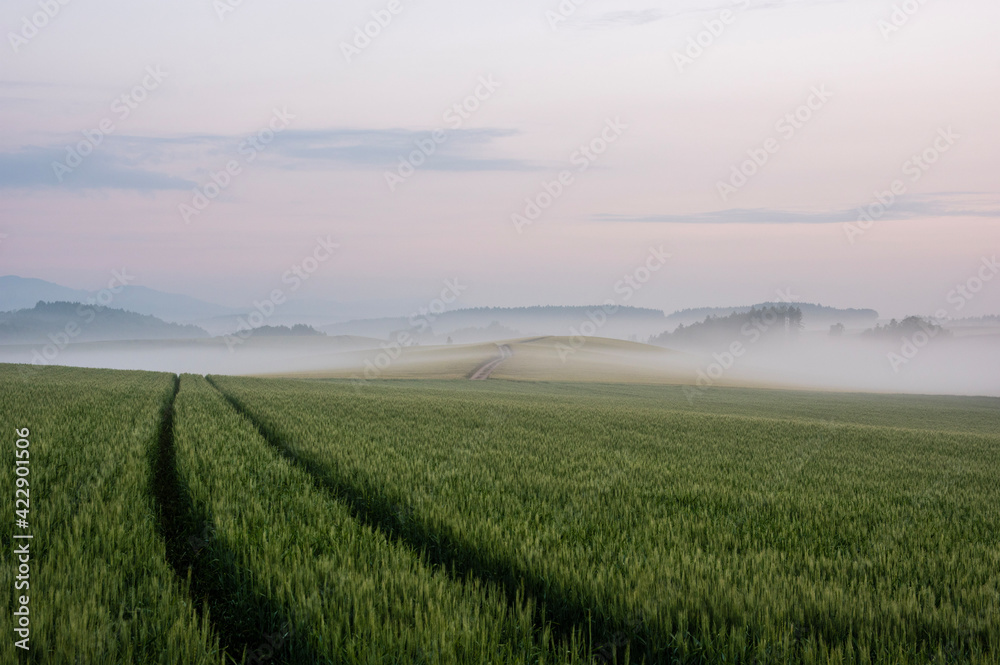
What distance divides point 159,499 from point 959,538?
39.6 feet

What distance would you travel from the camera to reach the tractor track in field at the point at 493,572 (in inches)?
192

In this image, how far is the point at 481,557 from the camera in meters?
6.52

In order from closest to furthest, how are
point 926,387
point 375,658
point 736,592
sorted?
point 375,658 → point 736,592 → point 926,387

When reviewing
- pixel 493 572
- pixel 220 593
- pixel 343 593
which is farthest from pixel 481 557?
pixel 220 593

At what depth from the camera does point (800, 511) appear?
9.53 metres

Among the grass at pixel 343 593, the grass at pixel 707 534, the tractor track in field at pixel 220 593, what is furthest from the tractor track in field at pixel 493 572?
the tractor track in field at pixel 220 593

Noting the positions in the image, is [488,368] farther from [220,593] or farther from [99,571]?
[99,571]

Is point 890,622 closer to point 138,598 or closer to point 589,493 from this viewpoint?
point 589,493

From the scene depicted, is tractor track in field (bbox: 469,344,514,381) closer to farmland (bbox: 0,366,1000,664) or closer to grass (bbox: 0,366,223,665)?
farmland (bbox: 0,366,1000,664)

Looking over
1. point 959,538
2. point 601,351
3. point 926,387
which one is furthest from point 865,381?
point 959,538

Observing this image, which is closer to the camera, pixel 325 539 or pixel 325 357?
pixel 325 539

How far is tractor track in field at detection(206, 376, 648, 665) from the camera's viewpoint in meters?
4.88

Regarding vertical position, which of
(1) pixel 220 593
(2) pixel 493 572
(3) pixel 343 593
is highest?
(3) pixel 343 593

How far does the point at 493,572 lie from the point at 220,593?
2854mm
